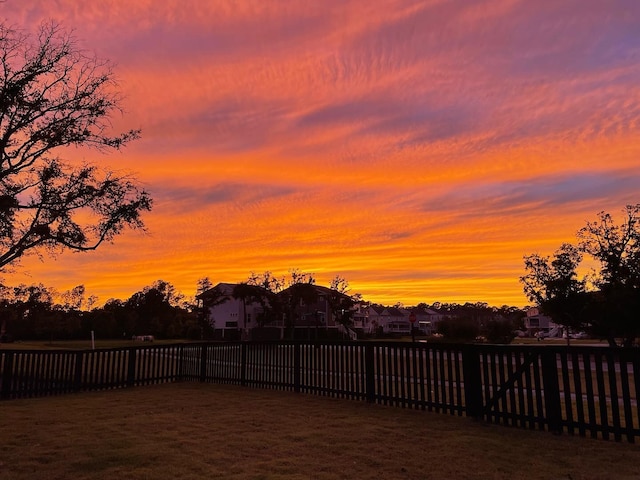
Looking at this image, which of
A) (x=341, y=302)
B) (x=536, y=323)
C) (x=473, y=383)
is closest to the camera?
(x=473, y=383)

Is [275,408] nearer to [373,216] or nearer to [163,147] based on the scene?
[163,147]

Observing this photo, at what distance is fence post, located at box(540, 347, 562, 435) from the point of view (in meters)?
7.48

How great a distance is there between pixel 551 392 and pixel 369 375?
164 inches

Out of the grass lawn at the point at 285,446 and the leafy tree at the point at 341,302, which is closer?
the grass lawn at the point at 285,446

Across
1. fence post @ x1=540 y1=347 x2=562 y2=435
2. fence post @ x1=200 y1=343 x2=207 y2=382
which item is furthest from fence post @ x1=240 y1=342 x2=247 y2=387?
fence post @ x1=540 y1=347 x2=562 y2=435

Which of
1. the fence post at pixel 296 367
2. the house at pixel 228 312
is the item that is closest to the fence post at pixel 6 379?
the fence post at pixel 296 367

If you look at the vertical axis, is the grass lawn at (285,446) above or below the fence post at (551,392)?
below

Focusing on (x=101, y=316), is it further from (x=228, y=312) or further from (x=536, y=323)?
(x=536, y=323)

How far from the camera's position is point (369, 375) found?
1074cm

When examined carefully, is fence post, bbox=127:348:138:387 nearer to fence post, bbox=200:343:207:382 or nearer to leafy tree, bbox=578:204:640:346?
fence post, bbox=200:343:207:382

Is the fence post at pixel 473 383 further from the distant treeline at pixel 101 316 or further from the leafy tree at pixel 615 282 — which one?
the distant treeline at pixel 101 316

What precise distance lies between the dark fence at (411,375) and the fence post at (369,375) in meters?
0.02

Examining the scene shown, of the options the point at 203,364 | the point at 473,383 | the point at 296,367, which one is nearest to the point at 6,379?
the point at 203,364

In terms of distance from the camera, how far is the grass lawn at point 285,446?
5500mm
